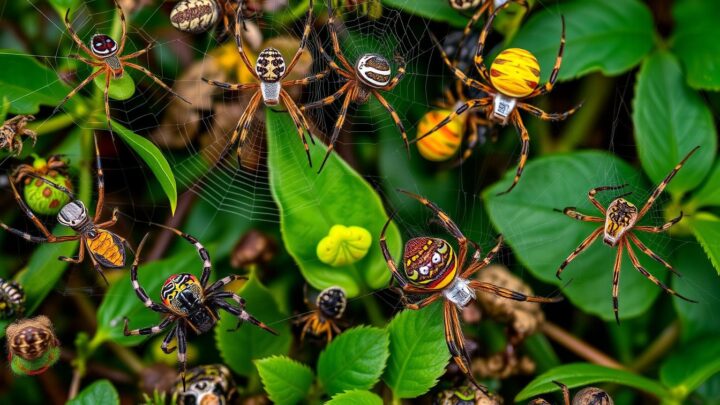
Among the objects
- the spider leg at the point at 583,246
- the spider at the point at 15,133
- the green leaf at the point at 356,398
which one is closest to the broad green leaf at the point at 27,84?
the spider at the point at 15,133

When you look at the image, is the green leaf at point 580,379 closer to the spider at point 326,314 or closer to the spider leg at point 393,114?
the spider at point 326,314

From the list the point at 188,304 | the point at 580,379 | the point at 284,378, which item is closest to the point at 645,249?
the point at 580,379

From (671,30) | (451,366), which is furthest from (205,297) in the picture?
(671,30)

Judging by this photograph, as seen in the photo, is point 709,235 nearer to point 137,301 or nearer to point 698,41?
point 698,41

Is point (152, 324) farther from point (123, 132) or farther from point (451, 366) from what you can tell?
point (451, 366)

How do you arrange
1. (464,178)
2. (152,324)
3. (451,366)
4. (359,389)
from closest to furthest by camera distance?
(359,389) < (451,366) < (152,324) < (464,178)

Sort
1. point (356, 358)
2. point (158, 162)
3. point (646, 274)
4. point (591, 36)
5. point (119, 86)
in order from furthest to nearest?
point (591, 36)
point (646, 274)
point (119, 86)
point (356, 358)
point (158, 162)
